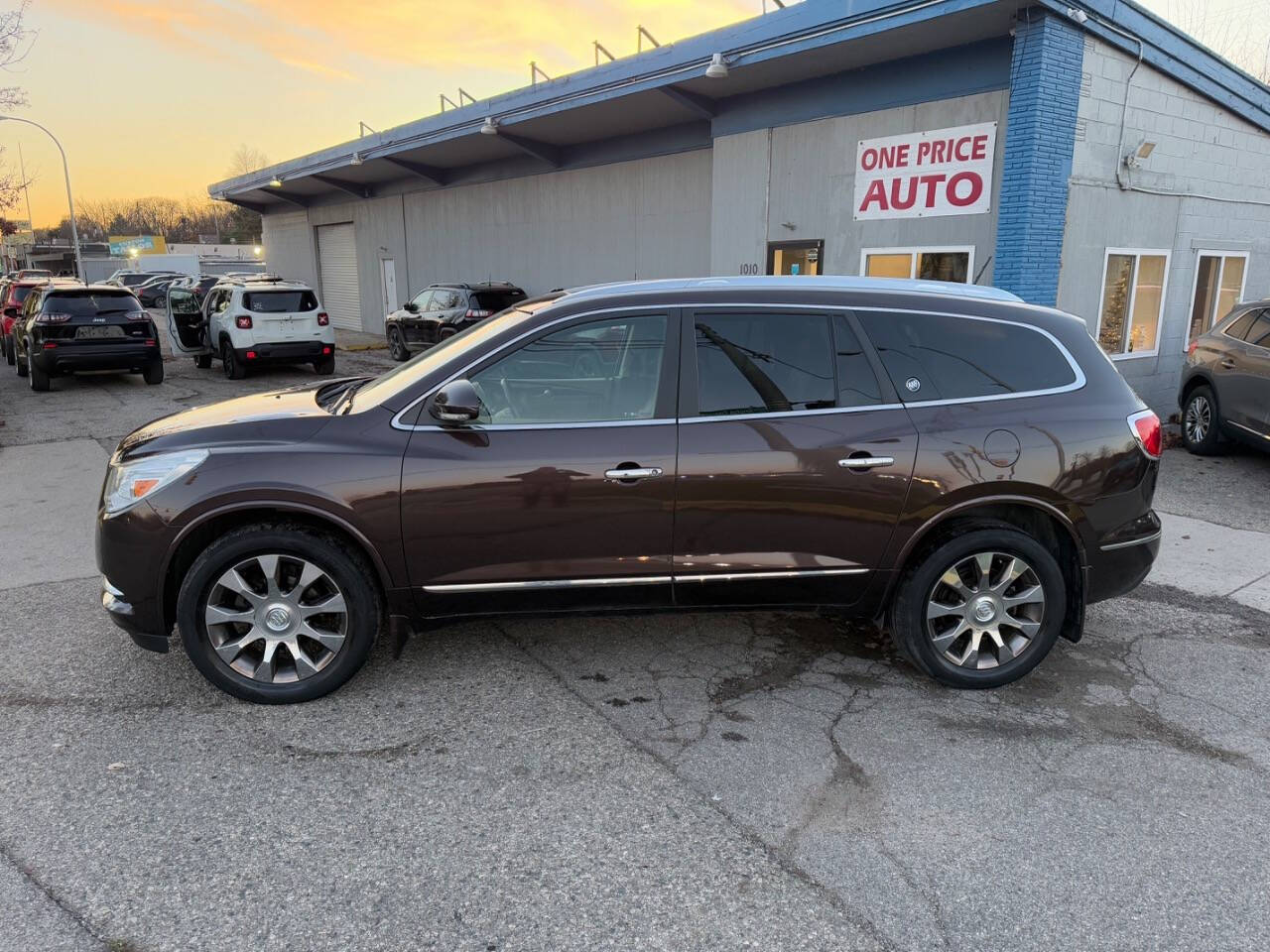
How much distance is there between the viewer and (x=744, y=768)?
329 centimetres

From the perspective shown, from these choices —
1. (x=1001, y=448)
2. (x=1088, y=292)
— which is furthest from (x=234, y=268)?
(x=1001, y=448)

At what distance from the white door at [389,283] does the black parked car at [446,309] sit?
7.09 meters

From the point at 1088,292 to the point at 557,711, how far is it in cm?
961

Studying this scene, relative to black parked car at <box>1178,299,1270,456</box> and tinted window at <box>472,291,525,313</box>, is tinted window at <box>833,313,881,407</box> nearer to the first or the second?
black parked car at <box>1178,299,1270,456</box>

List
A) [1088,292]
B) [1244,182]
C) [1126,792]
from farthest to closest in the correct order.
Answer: [1244,182]
[1088,292]
[1126,792]

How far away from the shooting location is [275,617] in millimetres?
3686

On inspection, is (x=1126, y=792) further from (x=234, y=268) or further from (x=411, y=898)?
(x=234, y=268)

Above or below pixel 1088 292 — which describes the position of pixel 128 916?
below

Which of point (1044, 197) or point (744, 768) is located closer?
point (744, 768)

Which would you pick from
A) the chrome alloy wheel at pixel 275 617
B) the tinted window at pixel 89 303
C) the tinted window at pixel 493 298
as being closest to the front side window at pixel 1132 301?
the chrome alloy wheel at pixel 275 617

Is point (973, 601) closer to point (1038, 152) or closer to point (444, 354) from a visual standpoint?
point (444, 354)

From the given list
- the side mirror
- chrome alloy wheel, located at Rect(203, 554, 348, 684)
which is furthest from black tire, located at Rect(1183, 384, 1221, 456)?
chrome alloy wheel, located at Rect(203, 554, 348, 684)

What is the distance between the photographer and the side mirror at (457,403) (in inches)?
140

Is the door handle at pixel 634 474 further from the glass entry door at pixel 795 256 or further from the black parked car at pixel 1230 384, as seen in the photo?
the glass entry door at pixel 795 256
